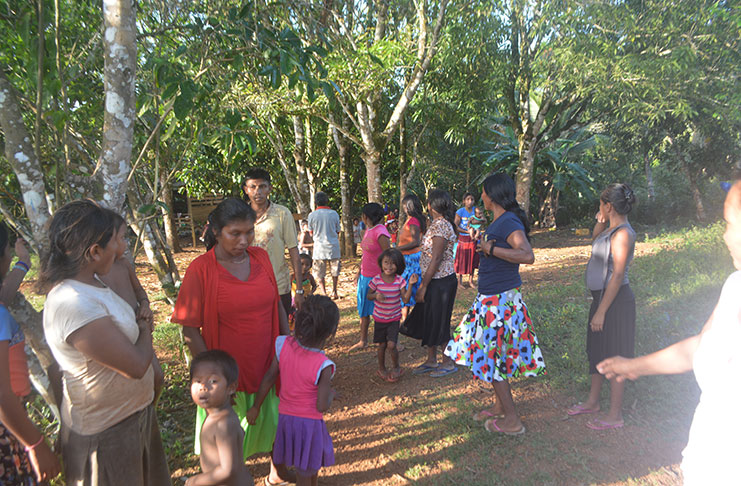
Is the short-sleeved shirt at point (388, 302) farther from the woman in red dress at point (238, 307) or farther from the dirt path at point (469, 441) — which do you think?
the woman in red dress at point (238, 307)

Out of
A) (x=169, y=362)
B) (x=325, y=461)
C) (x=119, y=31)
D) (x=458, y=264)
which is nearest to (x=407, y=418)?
(x=325, y=461)

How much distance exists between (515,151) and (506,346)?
1400 centimetres

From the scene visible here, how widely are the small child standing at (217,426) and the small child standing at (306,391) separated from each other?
1.07 ft

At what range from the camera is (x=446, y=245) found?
13.9 feet

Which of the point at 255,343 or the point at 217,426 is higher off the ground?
the point at 255,343

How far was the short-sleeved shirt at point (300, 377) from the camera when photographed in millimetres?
2303

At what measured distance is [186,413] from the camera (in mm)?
3768

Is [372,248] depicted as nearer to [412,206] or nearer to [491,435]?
[412,206]

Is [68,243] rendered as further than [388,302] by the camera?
No

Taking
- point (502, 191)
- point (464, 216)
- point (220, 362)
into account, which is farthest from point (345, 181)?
point (220, 362)

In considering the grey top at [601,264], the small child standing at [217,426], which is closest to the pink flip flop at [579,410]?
the grey top at [601,264]

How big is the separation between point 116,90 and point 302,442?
2.25 m

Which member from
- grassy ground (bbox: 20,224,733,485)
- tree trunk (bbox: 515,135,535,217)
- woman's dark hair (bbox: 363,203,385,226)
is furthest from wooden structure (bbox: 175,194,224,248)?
woman's dark hair (bbox: 363,203,385,226)

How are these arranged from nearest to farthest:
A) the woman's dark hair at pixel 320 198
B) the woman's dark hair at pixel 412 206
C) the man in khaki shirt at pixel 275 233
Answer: the man in khaki shirt at pixel 275 233
the woman's dark hair at pixel 412 206
the woman's dark hair at pixel 320 198
